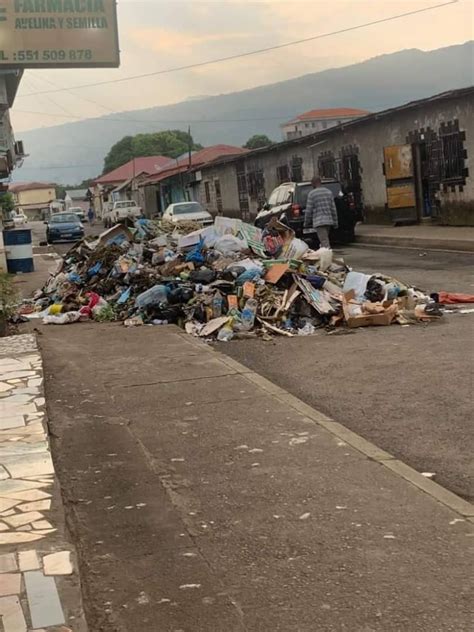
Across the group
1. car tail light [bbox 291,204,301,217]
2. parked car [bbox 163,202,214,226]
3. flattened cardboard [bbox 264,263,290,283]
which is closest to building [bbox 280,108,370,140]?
parked car [bbox 163,202,214,226]

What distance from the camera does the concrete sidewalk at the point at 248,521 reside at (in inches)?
128

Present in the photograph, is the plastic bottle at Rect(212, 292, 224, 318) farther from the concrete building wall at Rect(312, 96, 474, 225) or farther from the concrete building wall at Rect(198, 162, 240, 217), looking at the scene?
the concrete building wall at Rect(198, 162, 240, 217)

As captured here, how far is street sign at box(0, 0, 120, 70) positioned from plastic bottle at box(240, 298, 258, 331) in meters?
18.7

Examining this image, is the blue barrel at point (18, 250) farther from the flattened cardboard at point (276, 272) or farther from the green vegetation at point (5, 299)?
the flattened cardboard at point (276, 272)

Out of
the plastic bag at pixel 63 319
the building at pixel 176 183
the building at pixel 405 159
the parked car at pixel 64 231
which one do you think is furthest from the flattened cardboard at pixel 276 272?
the building at pixel 176 183

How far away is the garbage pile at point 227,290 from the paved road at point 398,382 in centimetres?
52

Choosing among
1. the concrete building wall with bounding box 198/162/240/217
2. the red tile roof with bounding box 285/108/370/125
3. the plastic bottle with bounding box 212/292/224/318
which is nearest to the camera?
the plastic bottle with bounding box 212/292/224/318

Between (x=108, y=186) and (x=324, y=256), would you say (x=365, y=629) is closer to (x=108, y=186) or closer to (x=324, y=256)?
(x=324, y=256)

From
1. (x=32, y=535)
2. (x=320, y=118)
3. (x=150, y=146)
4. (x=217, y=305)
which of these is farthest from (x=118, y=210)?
(x=150, y=146)

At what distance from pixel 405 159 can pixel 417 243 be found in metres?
5.98

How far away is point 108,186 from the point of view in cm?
9431

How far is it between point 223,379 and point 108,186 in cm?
8976

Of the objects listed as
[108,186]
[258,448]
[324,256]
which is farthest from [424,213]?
[108,186]

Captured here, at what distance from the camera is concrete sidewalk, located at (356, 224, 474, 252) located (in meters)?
18.4
